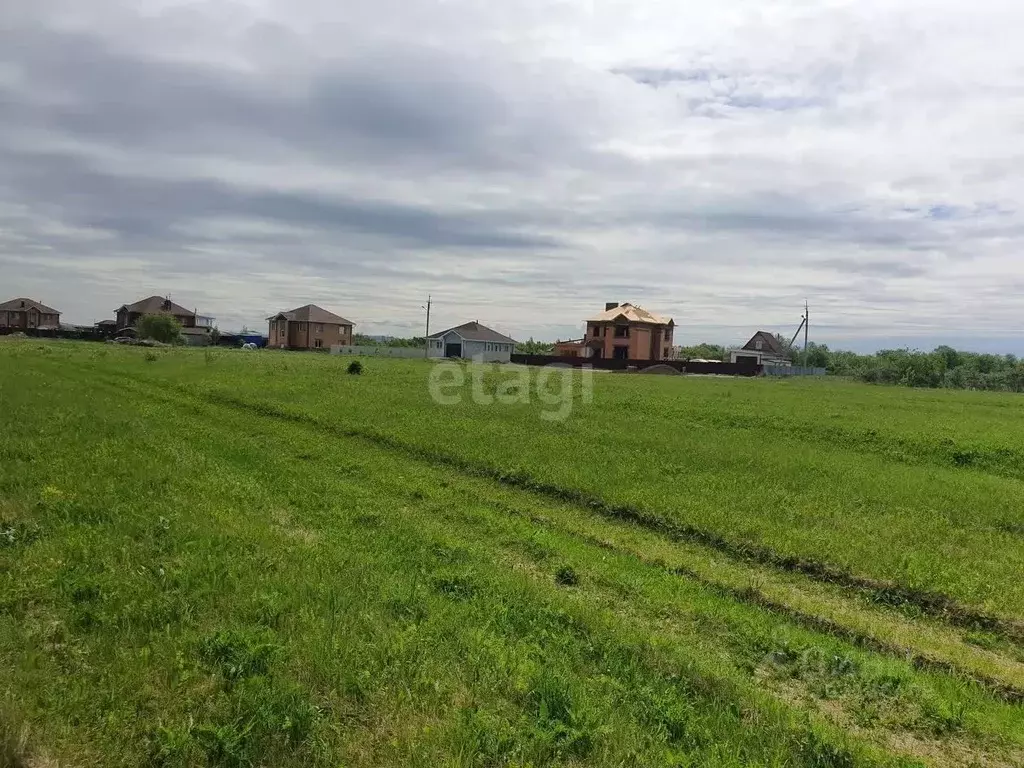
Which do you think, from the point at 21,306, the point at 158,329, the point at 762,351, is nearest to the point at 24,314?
the point at 21,306

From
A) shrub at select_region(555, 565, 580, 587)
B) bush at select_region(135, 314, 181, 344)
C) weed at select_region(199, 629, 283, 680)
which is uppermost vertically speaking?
bush at select_region(135, 314, 181, 344)

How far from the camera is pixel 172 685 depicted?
15.6 ft

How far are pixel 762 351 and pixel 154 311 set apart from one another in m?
99.8

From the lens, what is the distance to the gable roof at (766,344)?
10556cm

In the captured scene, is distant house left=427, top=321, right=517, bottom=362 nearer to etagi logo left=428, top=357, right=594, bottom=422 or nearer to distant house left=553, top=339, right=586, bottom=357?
distant house left=553, top=339, right=586, bottom=357

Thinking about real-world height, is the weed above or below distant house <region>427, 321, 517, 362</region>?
below

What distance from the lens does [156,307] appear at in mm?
116750

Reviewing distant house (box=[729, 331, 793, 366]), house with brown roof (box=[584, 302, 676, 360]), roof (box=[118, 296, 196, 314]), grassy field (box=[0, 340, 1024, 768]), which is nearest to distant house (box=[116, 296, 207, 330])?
roof (box=[118, 296, 196, 314])

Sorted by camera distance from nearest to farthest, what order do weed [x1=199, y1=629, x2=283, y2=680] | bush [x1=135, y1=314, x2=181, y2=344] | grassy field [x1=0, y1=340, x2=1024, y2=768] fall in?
grassy field [x1=0, y1=340, x2=1024, y2=768] → weed [x1=199, y1=629, x2=283, y2=680] → bush [x1=135, y1=314, x2=181, y2=344]

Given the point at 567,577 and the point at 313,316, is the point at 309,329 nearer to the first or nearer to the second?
the point at 313,316

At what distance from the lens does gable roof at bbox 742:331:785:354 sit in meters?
106

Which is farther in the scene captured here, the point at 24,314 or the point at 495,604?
the point at 24,314

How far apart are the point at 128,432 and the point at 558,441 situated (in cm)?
1038

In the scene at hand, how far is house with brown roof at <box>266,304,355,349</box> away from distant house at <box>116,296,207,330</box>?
73.5ft
